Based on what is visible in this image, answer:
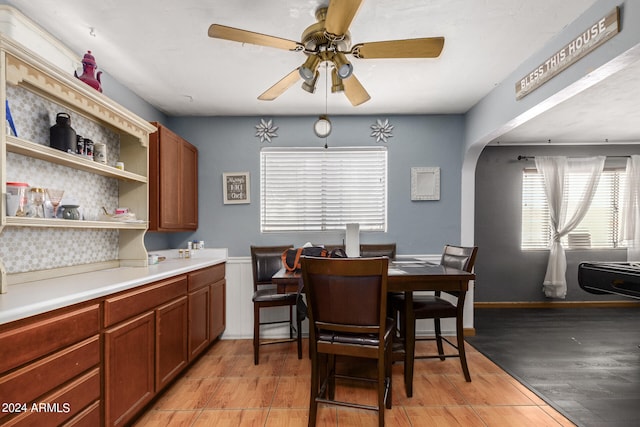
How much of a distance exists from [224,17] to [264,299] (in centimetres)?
230

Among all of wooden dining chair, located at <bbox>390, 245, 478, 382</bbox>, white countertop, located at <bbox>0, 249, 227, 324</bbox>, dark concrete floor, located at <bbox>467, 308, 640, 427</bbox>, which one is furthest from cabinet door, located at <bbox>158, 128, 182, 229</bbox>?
dark concrete floor, located at <bbox>467, 308, 640, 427</bbox>

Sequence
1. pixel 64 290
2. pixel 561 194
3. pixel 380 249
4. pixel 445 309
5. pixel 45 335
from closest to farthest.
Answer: pixel 45 335 < pixel 64 290 < pixel 445 309 < pixel 380 249 < pixel 561 194

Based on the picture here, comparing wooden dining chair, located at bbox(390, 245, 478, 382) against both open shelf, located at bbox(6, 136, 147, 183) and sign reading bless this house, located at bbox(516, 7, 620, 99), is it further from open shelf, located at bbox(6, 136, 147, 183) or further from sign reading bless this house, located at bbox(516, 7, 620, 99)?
open shelf, located at bbox(6, 136, 147, 183)

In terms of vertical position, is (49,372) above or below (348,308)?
below

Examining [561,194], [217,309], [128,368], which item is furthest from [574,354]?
[128,368]

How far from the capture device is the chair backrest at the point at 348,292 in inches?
69.4

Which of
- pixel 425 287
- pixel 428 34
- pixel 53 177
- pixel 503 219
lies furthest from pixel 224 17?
Answer: pixel 503 219

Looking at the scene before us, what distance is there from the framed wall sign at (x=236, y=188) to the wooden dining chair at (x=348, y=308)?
2181mm

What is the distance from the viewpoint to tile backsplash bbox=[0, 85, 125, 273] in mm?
1810

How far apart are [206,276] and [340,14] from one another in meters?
2.51

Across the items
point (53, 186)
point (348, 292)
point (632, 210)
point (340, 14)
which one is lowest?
point (348, 292)

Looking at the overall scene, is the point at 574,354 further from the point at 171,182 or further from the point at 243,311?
the point at 171,182

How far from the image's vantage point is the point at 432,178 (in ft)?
12.6

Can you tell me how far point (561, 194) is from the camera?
4793 millimetres
